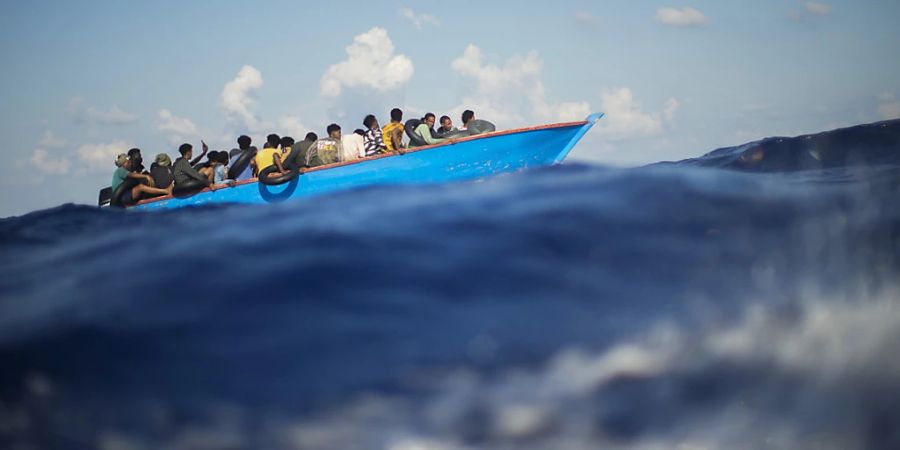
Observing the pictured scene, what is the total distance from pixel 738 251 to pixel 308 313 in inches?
111

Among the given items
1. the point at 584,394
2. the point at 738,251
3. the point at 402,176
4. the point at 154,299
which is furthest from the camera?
the point at 402,176

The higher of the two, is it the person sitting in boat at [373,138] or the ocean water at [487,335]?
the person sitting in boat at [373,138]

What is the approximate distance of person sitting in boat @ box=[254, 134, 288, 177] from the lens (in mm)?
12172

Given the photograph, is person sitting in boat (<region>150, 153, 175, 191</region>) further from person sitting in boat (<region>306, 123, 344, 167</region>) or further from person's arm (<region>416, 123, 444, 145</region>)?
person's arm (<region>416, 123, 444, 145</region>)

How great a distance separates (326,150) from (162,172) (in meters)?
3.22

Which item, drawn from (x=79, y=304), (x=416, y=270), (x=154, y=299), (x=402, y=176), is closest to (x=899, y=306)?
(x=416, y=270)

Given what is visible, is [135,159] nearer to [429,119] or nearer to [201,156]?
[201,156]

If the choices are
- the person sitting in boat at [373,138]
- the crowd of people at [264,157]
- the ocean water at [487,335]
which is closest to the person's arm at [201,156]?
the crowd of people at [264,157]

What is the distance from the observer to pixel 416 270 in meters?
3.88

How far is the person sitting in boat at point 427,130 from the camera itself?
1317 centimetres

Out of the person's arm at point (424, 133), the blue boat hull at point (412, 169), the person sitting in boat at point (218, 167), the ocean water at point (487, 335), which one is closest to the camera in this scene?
the ocean water at point (487, 335)

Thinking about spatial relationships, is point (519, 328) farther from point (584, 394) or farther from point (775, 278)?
point (775, 278)

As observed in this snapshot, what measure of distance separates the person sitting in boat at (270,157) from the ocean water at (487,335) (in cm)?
767

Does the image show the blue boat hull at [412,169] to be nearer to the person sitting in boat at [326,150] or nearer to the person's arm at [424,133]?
the person sitting in boat at [326,150]
